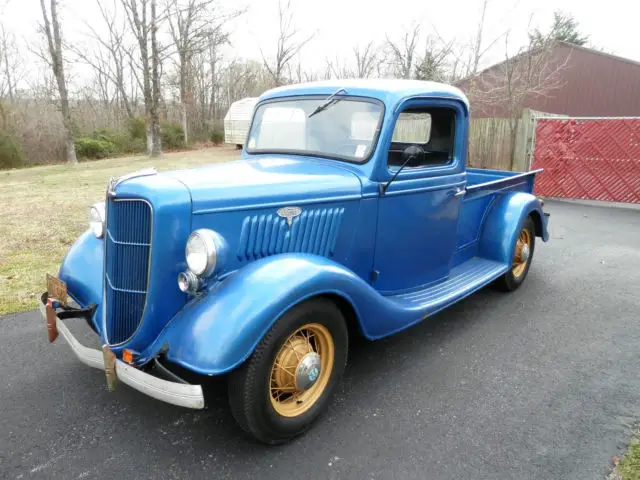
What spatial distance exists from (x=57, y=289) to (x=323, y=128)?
204 centimetres

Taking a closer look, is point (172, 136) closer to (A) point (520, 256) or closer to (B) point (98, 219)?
(A) point (520, 256)

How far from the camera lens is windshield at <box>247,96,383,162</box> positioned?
10.1 feet

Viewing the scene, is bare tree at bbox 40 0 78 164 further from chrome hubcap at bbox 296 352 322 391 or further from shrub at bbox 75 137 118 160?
chrome hubcap at bbox 296 352 322 391

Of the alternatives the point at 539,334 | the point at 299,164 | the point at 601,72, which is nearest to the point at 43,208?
the point at 299,164

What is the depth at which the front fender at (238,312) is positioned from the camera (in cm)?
201

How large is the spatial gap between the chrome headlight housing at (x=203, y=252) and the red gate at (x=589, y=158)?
10.4 meters

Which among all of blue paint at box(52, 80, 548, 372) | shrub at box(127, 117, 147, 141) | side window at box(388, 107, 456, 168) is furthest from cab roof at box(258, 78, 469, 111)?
shrub at box(127, 117, 147, 141)

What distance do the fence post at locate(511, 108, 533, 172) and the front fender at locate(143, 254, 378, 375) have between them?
10.6m

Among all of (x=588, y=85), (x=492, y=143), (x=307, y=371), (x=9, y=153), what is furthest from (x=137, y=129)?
(x=307, y=371)

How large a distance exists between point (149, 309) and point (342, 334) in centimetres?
106

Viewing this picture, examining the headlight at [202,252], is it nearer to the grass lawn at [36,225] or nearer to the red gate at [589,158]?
the grass lawn at [36,225]

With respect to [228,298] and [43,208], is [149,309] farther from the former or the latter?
[43,208]

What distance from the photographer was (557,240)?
6.91 meters

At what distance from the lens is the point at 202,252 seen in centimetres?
215
